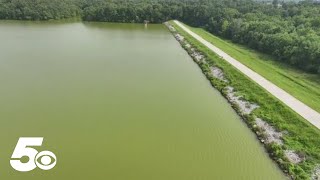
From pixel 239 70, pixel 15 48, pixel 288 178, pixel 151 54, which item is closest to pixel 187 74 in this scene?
pixel 239 70

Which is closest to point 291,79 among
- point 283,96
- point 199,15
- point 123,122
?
point 283,96

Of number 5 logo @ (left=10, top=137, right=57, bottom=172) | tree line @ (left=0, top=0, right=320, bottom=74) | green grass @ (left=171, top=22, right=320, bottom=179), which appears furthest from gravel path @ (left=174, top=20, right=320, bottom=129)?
tree line @ (left=0, top=0, right=320, bottom=74)

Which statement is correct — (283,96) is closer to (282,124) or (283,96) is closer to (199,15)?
(282,124)

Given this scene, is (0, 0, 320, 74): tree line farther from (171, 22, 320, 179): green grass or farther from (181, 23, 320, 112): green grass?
(171, 22, 320, 179): green grass

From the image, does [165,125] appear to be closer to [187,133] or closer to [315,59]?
[187,133]

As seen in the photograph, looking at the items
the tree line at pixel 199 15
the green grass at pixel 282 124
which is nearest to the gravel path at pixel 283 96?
the green grass at pixel 282 124

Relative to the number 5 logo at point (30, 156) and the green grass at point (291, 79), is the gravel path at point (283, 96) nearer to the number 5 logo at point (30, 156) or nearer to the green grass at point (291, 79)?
the green grass at point (291, 79)

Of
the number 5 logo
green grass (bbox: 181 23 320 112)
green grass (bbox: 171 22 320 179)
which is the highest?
the number 5 logo
